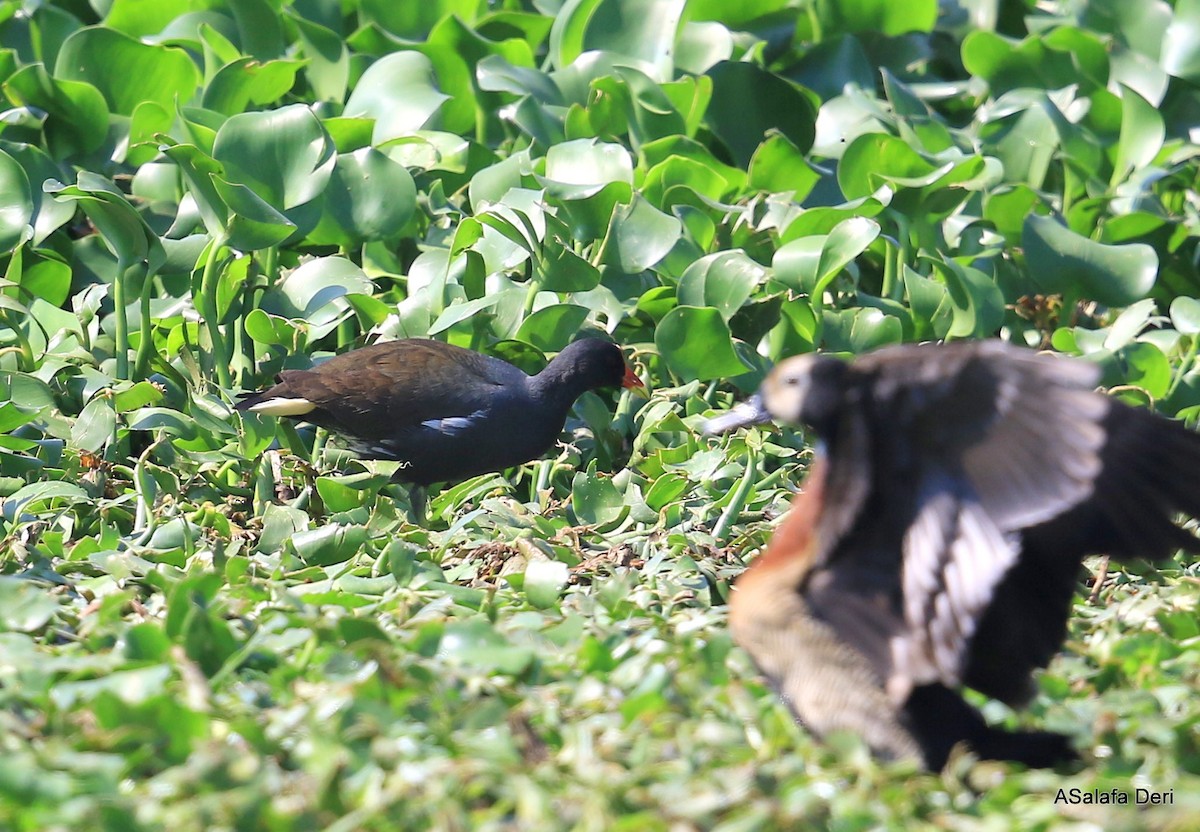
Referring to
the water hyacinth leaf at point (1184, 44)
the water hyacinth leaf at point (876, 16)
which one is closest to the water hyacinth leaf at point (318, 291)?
the water hyacinth leaf at point (876, 16)

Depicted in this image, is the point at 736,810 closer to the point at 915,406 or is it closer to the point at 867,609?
the point at 867,609

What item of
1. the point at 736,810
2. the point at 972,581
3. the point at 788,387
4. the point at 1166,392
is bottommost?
the point at 1166,392

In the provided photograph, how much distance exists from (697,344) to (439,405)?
955 mm

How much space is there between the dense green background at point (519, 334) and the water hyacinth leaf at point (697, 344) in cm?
2

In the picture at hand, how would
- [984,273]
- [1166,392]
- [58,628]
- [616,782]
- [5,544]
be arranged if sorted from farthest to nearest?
[984,273] → [1166,392] → [5,544] → [58,628] → [616,782]

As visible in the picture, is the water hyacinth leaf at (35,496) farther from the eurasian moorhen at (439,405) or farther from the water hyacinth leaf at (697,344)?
the water hyacinth leaf at (697,344)

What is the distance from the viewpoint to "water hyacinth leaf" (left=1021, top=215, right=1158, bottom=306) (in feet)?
20.1

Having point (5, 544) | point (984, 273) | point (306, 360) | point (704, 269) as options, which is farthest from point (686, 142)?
point (5, 544)

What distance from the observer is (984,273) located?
20.6ft

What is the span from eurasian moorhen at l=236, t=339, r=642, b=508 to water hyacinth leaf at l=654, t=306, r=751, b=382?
250 mm

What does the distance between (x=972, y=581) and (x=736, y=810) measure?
63cm

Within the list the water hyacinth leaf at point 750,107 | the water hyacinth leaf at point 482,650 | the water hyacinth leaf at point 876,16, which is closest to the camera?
the water hyacinth leaf at point 482,650

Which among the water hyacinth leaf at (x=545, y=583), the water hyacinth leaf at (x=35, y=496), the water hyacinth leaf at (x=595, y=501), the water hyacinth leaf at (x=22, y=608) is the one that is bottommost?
the water hyacinth leaf at (x=595, y=501)

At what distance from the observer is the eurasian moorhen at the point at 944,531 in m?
2.93
